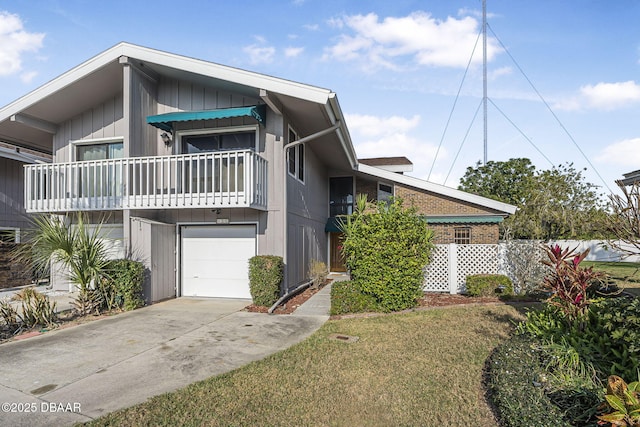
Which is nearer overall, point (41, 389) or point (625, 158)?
point (41, 389)

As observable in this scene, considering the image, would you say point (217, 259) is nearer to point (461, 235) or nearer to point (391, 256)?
point (391, 256)

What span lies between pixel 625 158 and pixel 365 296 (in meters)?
18.6

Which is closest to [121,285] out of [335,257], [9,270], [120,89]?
[120,89]

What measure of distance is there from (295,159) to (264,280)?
4.22 metres

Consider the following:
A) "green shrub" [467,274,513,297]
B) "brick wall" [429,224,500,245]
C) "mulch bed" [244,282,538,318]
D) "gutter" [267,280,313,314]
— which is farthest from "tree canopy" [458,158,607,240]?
"gutter" [267,280,313,314]

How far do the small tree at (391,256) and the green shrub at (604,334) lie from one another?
3.26 metres

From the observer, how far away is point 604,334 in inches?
147

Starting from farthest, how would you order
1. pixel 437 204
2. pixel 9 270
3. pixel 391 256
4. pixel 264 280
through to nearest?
1. pixel 437 204
2. pixel 9 270
3. pixel 264 280
4. pixel 391 256

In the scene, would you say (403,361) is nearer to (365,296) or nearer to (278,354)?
(278,354)

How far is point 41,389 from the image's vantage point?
4102mm

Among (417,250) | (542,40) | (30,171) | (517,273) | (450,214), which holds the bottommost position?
(517,273)

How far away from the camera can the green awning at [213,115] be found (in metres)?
8.59

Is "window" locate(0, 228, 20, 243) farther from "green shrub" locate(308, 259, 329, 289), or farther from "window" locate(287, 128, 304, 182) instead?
"green shrub" locate(308, 259, 329, 289)

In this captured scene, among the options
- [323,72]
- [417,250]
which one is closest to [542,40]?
[323,72]
